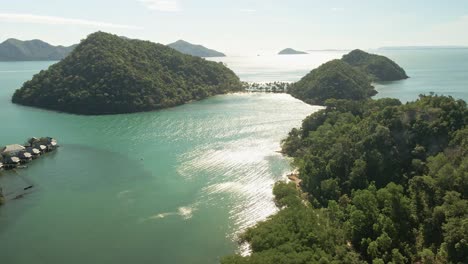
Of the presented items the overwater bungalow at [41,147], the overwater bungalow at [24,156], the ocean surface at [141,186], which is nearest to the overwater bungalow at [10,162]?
the overwater bungalow at [24,156]

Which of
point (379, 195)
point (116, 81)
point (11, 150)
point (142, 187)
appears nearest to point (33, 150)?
point (11, 150)

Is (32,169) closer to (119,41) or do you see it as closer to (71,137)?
(71,137)

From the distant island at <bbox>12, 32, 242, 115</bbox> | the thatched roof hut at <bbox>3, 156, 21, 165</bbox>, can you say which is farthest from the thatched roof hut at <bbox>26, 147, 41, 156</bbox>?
the distant island at <bbox>12, 32, 242, 115</bbox>

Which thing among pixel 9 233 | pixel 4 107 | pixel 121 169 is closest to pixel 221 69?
pixel 4 107

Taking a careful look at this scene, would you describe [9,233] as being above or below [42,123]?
below

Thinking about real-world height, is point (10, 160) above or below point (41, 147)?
below

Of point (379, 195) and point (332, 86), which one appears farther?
point (332, 86)

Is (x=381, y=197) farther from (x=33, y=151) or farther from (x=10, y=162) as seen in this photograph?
(x=33, y=151)
